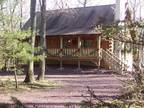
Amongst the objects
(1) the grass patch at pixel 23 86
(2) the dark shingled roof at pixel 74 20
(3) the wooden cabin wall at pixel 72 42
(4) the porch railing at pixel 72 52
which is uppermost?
(2) the dark shingled roof at pixel 74 20

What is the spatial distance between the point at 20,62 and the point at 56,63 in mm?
22064

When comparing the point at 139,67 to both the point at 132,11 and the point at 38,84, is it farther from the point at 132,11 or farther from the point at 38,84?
the point at 38,84

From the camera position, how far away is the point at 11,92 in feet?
65.7

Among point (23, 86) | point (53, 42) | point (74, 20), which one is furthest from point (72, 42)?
point (23, 86)

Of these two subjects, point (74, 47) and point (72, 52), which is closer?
point (72, 52)

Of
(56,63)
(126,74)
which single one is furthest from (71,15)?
(126,74)

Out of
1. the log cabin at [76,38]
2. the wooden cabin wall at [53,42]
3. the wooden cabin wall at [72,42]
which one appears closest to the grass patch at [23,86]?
the log cabin at [76,38]

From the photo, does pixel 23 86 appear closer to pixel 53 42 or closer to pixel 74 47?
pixel 74 47

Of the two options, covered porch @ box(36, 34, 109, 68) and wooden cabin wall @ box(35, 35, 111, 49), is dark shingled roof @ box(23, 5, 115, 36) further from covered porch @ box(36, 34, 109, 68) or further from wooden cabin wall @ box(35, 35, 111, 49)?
wooden cabin wall @ box(35, 35, 111, 49)

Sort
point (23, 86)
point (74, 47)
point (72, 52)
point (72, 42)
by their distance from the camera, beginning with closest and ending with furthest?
point (23, 86), point (72, 52), point (74, 47), point (72, 42)

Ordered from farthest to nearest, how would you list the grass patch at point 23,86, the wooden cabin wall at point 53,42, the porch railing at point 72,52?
the wooden cabin wall at point 53,42
the porch railing at point 72,52
the grass patch at point 23,86

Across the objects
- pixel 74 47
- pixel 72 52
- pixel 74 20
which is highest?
pixel 74 20

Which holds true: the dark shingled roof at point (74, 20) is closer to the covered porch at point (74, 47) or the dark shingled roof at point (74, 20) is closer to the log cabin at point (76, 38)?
the log cabin at point (76, 38)

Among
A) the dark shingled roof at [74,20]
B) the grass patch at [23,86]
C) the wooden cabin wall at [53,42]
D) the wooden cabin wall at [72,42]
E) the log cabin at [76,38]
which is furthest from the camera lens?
the wooden cabin wall at [53,42]
